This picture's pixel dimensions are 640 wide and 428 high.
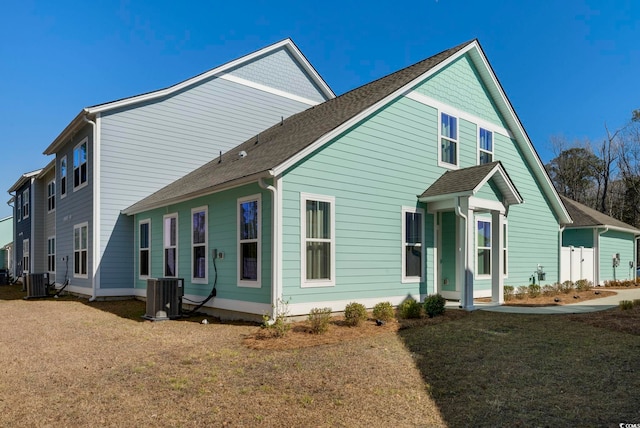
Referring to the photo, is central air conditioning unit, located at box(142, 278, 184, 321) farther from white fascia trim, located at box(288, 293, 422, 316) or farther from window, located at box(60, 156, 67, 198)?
window, located at box(60, 156, 67, 198)

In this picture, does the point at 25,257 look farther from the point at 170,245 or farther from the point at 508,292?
the point at 508,292

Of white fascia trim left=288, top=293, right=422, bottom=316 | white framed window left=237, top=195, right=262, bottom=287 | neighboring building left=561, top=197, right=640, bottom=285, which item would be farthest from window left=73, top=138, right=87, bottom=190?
neighboring building left=561, top=197, right=640, bottom=285

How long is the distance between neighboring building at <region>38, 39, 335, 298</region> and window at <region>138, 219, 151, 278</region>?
67 cm

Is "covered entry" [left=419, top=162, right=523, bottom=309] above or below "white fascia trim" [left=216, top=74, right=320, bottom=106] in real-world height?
below

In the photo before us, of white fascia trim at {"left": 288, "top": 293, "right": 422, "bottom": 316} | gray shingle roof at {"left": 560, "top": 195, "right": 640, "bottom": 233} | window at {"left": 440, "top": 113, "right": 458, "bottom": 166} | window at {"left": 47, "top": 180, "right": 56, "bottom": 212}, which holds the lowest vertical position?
white fascia trim at {"left": 288, "top": 293, "right": 422, "bottom": 316}

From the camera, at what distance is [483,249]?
12.8 m

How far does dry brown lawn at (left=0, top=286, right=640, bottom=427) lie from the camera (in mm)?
4125

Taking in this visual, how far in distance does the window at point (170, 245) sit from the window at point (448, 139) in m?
7.58

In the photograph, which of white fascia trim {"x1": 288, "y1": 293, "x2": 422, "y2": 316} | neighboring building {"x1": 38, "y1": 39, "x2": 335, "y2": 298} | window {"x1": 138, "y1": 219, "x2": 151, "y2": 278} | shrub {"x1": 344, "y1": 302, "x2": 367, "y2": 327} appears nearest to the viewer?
shrub {"x1": 344, "y1": 302, "x2": 367, "y2": 327}

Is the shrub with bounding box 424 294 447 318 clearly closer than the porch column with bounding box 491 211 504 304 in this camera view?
Yes

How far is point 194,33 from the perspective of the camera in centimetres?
1958

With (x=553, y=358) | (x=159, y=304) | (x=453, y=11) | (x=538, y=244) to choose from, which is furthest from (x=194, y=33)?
(x=553, y=358)

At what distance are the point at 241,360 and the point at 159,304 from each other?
15.4ft

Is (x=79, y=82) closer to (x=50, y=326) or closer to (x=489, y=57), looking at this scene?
(x=50, y=326)
